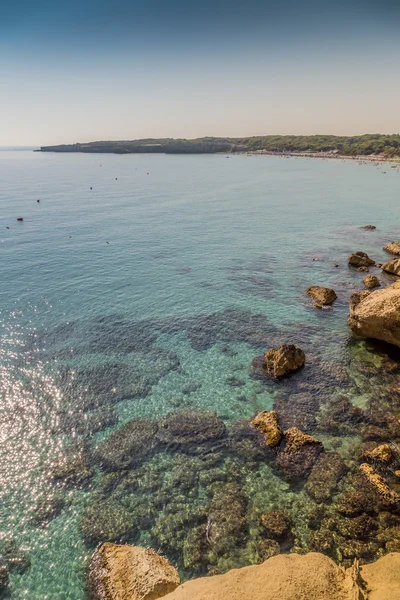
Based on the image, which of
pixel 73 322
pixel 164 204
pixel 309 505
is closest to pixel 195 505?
pixel 309 505

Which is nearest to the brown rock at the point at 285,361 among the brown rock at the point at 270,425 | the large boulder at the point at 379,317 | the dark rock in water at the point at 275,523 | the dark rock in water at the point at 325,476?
the brown rock at the point at 270,425

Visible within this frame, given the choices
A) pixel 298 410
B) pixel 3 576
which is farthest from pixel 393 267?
pixel 3 576

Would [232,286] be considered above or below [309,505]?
above

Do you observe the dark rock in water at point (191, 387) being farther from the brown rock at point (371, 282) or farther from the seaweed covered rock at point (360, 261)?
the seaweed covered rock at point (360, 261)

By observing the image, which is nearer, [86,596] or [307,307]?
[86,596]

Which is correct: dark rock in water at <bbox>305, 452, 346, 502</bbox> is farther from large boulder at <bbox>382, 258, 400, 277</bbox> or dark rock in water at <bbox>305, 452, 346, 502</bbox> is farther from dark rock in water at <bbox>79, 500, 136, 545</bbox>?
large boulder at <bbox>382, 258, 400, 277</bbox>

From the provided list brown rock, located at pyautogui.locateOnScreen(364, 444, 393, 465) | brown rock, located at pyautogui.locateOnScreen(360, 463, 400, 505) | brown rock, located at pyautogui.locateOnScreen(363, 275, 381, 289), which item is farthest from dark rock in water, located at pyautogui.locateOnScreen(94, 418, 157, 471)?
brown rock, located at pyautogui.locateOnScreen(363, 275, 381, 289)

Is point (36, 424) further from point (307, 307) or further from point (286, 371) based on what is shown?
point (307, 307)
